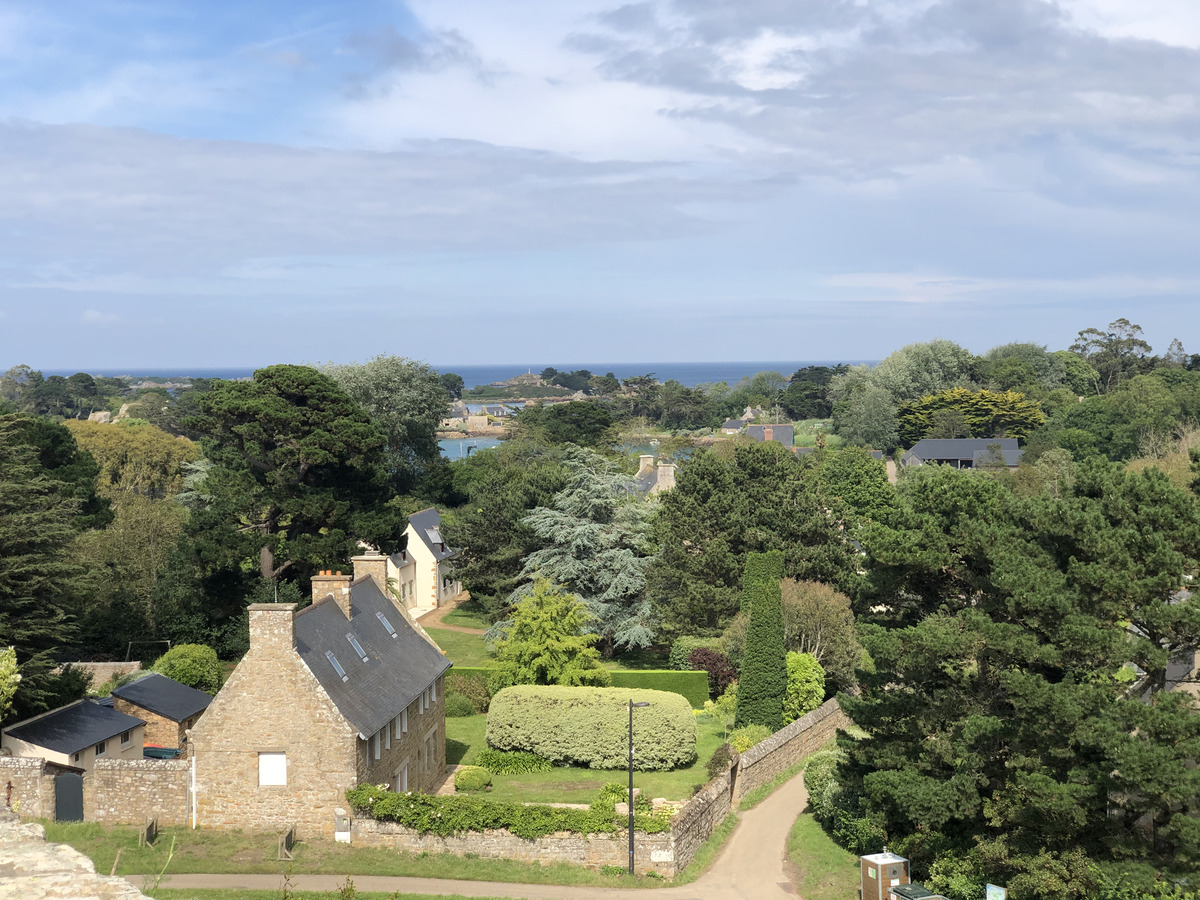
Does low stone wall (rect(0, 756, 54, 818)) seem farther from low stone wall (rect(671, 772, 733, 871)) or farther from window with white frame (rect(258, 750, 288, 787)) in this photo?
low stone wall (rect(671, 772, 733, 871))

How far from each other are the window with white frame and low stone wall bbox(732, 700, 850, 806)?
14.8 metres

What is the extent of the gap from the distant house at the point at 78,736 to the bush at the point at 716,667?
73.8 ft

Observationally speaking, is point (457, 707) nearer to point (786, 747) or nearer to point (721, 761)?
point (721, 761)

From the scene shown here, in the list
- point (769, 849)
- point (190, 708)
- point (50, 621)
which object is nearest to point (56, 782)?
point (50, 621)

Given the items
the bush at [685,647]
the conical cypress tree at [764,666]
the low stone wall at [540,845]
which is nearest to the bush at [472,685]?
the bush at [685,647]

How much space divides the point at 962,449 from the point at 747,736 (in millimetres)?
76534

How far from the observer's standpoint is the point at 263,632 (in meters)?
26.1

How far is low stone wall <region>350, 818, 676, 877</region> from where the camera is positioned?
26.1m

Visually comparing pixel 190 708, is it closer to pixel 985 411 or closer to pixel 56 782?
pixel 56 782

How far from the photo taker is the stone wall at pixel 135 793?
86.6ft

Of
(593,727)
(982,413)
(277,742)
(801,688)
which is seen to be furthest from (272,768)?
(982,413)

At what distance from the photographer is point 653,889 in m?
25.6

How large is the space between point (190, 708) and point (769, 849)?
21.4 metres

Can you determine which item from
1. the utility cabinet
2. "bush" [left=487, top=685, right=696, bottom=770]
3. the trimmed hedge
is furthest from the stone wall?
the trimmed hedge
